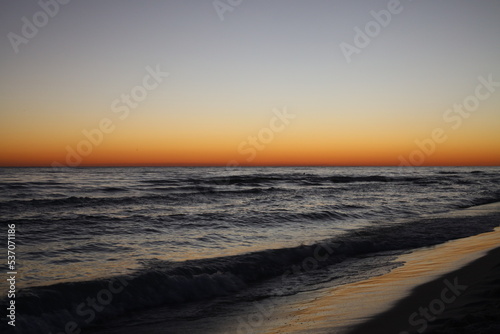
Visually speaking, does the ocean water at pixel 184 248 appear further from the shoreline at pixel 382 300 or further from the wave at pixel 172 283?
the shoreline at pixel 382 300

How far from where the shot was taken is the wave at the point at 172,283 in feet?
19.5

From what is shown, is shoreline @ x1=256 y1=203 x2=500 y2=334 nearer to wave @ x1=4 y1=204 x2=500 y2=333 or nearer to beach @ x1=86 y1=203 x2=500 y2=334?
beach @ x1=86 y1=203 x2=500 y2=334

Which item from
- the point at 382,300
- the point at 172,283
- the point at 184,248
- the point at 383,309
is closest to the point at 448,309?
the point at 383,309

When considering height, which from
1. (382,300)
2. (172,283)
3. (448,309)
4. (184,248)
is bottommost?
(382,300)

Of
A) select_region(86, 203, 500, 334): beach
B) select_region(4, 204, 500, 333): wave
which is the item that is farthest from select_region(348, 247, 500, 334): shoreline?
select_region(4, 204, 500, 333): wave

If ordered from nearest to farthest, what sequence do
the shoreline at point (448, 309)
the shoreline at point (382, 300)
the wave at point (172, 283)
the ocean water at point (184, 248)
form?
the shoreline at point (448, 309) → the shoreline at point (382, 300) → the wave at point (172, 283) → the ocean water at point (184, 248)

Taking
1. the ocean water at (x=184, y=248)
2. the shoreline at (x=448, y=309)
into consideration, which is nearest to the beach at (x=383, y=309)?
the shoreline at (x=448, y=309)

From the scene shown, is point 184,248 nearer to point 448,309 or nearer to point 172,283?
point 172,283

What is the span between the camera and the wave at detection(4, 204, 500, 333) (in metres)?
5.95

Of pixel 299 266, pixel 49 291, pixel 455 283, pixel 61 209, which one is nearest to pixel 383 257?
pixel 299 266

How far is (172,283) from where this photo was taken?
24.2ft

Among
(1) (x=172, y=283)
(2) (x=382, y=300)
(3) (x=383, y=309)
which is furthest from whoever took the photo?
(1) (x=172, y=283)

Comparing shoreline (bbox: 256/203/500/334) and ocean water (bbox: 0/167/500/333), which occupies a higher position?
ocean water (bbox: 0/167/500/333)

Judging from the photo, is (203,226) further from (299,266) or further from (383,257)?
(383,257)
